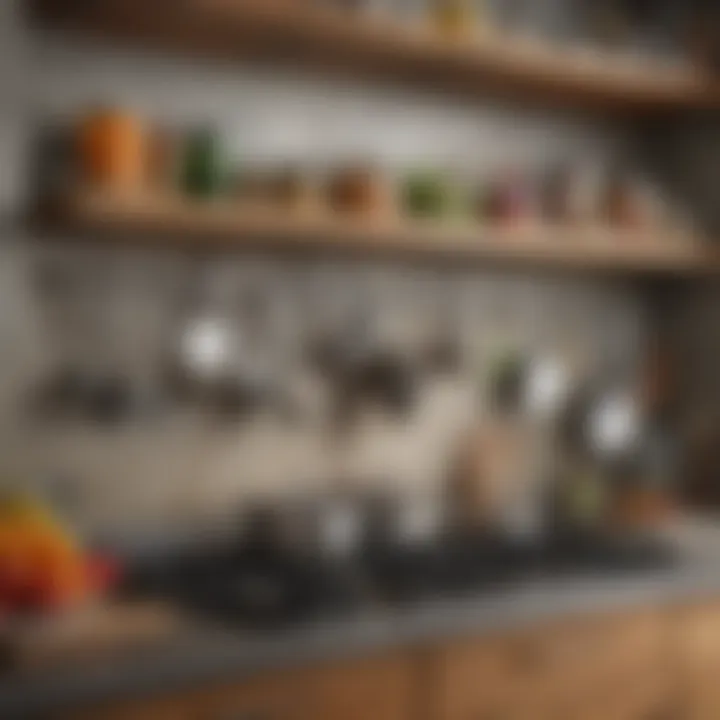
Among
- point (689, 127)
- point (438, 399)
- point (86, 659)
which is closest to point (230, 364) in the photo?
point (438, 399)

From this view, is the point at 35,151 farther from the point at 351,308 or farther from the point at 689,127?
the point at 689,127

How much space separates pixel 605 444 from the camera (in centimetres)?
328

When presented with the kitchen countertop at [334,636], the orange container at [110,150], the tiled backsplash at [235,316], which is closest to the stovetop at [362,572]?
the kitchen countertop at [334,636]

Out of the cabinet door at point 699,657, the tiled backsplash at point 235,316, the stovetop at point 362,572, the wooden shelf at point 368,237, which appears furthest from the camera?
the cabinet door at point 699,657

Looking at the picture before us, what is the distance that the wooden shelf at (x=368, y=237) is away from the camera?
239 centimetres

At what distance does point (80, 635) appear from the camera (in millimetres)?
2014

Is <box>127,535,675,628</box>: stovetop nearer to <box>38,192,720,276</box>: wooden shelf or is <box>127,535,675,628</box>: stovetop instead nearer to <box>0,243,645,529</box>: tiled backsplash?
<box>0,243,645,529</box>: tiled backsplash

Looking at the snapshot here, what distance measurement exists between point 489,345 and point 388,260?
0.33m

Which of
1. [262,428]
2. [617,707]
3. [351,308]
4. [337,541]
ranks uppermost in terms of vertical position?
[351,308]

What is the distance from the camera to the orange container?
2426 millimetres

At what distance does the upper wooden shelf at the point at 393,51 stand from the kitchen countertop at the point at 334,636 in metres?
1.00

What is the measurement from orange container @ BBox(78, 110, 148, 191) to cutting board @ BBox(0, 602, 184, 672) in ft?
2.39

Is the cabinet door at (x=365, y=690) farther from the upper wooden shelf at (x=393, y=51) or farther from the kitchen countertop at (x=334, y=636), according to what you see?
the upper wooden shelf at (x=393, y=51)

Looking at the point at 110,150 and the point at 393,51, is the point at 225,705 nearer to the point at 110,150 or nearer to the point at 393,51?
the point at 110,150
